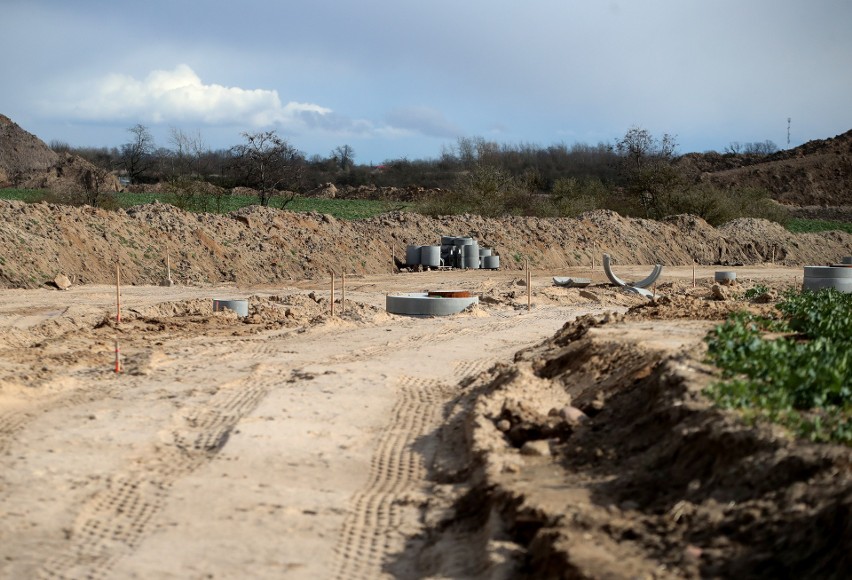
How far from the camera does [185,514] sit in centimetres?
757

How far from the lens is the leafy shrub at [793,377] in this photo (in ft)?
22.3

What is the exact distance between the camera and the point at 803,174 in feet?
332

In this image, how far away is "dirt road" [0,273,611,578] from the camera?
22.8 ft

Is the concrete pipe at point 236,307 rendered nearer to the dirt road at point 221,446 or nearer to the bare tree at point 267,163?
the dirt road at point 221,446

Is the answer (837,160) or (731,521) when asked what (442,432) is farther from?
(837,160)

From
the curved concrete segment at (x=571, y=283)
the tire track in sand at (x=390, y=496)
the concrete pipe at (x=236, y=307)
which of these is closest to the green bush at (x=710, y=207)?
the curved concrete segment at (x=571, y=283)

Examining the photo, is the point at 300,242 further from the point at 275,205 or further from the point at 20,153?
the point at 20,153

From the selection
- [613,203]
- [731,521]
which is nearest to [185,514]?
[731,521]

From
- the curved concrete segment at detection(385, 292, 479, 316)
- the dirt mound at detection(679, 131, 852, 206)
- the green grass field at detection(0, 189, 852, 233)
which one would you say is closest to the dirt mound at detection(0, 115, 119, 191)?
the green grass field at detection(0, 189, 852, 233)

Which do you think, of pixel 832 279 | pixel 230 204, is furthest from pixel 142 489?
pixel 230 204

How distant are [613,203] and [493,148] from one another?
5538 cm

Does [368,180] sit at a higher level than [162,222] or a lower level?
higher

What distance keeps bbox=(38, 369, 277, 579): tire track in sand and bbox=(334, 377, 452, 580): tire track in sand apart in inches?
59.2

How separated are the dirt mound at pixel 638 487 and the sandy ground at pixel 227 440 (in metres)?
0.53
